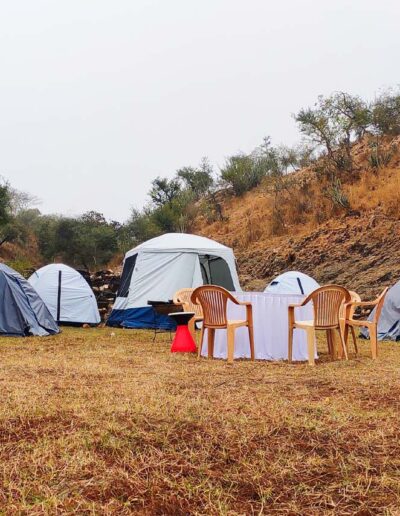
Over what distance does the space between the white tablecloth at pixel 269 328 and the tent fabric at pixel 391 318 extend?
3321mm

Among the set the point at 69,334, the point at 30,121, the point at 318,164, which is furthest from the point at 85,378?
the point at 30,121

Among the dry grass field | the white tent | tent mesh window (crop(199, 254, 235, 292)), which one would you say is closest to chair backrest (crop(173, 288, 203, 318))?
the dry grass field

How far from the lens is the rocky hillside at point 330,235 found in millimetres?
14086

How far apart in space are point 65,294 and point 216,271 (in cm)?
345

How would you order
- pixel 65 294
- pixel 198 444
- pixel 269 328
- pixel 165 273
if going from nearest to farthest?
1. pixel 198 444
2. pixel 269 328
3. pixel 165 273
4. pixel 65 294

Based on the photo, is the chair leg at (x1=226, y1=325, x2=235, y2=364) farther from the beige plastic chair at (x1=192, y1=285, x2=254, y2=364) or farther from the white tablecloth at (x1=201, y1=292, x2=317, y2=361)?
the white tablecloth at (x1=201, y1=292, x2=317, y2=361)

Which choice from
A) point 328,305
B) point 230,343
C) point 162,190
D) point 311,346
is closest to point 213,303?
point 230,343

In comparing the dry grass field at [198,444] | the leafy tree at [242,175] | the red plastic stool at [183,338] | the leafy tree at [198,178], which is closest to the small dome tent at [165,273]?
the red plastic stool at [183,338]

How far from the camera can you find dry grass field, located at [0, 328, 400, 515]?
2307 mm

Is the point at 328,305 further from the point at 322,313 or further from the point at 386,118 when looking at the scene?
the point at 386,118

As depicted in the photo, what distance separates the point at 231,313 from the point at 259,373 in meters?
1.43

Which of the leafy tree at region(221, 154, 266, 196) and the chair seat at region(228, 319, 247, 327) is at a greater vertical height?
the leafy tree at region(221, 154, 266, 196)

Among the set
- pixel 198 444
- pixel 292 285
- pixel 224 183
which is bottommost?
pixel 198 444

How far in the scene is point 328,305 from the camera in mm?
6367
